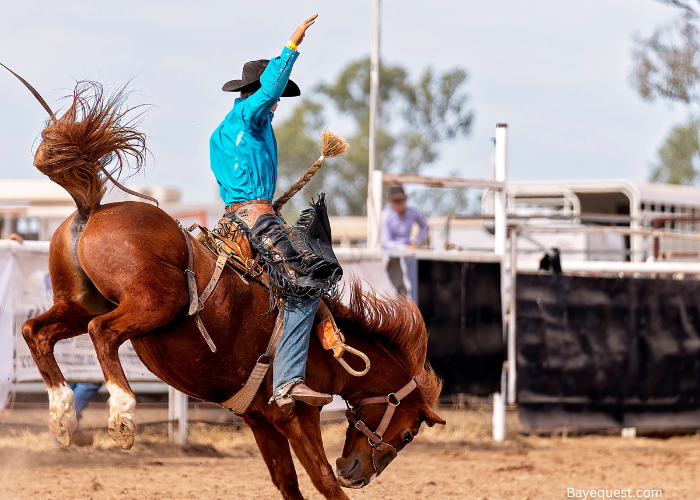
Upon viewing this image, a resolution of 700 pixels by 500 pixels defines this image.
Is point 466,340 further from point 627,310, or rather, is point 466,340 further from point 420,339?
point 420,339

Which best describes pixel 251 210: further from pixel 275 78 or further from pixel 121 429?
pixel 121 429

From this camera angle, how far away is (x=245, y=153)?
4785mm

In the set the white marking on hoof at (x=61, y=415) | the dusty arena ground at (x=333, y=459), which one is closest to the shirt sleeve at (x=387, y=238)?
the dusty arena ground at (x=333, y=459)

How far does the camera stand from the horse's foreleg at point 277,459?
5281mm

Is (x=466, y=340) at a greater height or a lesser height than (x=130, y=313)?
lesser

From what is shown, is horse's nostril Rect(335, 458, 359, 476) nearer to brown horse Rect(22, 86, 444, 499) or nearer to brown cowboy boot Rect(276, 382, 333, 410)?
brown horse Rect(22, 86, 444, 499)

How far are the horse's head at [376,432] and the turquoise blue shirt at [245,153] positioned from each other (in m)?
1.43

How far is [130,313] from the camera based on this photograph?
408 centimetres

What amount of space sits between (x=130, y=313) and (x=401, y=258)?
467 centimetres

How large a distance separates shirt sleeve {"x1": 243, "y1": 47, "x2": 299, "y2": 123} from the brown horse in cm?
61

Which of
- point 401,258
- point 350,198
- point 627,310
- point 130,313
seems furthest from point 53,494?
point 350,198

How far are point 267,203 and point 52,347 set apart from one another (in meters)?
1.30

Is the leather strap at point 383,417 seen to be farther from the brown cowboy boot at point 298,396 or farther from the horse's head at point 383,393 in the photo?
the brown cowboy boot at point 298,396

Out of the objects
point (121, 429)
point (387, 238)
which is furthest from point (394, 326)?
point (387, 238)
